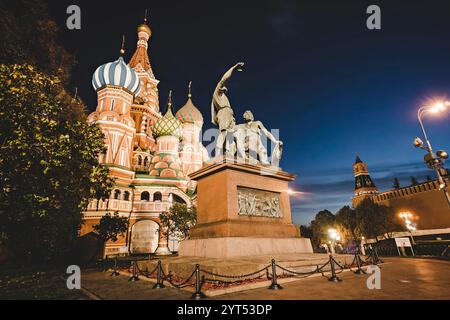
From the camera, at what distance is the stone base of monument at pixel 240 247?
749cm

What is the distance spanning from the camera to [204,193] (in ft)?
31.7

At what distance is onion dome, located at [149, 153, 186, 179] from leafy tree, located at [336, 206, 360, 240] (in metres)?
35.5

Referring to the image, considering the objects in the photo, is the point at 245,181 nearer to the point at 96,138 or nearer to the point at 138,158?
the point at 96,138

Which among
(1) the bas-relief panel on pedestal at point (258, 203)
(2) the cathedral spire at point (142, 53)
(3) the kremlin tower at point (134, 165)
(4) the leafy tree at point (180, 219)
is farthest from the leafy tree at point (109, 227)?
(2) the cathedral spire at point (142, 53)

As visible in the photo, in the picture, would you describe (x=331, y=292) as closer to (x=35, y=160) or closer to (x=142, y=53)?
Result: (x=35, y=160)

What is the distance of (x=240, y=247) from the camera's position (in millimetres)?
7668

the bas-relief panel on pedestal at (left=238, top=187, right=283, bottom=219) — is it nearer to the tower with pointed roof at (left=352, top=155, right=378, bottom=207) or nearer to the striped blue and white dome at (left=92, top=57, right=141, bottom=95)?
the striped blue and white dome at (left=92, top=57, right=141, bottom=95)

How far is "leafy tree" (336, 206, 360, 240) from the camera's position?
4618 cm

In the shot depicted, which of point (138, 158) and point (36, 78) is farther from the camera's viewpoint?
point (138, 158)

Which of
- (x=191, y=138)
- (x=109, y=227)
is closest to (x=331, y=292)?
(x=109, y=227)

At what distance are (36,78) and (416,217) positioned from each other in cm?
5947

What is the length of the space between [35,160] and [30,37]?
26.3ft
